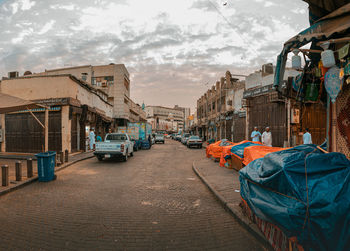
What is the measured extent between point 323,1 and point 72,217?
21.0 feet

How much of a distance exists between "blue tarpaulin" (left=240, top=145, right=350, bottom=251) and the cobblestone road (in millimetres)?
1152

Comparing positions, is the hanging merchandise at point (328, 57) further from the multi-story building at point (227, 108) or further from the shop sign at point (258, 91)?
the multi-story building at point (227, 108)

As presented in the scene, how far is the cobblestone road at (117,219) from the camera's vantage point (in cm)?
376

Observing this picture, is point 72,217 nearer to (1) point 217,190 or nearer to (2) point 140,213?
(2) point 140,213

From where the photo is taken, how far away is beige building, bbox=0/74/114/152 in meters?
17.4

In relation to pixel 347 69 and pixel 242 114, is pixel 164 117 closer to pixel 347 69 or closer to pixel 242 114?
pixel 242 114

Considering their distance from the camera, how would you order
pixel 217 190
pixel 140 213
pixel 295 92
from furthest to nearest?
pixel 217 190 < pixel 295 92 < pixel 140 213

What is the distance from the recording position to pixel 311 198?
8.65 ft

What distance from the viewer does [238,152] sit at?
33.2 ft

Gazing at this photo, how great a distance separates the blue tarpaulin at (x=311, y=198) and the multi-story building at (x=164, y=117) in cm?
9789

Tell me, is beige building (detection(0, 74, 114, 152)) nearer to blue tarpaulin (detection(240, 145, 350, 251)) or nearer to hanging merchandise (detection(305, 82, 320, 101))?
hanging merchandise (detection(305, 82, 320, 101))

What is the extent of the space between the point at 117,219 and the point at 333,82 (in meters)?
5.02

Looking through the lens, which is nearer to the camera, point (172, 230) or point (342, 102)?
point (172, 230)

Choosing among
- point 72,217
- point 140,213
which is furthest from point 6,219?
point 140,213
